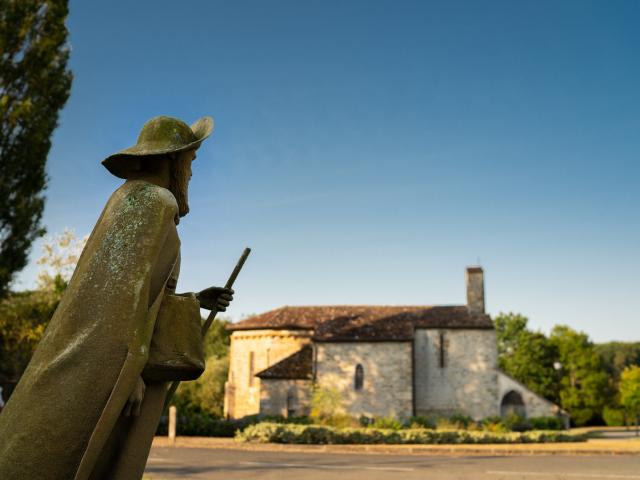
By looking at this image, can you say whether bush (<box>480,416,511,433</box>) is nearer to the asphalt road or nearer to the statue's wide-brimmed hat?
the asphalt road

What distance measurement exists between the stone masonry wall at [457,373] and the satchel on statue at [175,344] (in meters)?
33.3

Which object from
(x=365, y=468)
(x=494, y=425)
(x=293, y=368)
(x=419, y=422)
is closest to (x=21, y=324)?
(x=293, y=368)

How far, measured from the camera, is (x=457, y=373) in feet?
115

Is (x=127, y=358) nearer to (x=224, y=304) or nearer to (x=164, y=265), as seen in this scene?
(x=164, y=265)

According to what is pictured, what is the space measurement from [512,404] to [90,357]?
3613 cm

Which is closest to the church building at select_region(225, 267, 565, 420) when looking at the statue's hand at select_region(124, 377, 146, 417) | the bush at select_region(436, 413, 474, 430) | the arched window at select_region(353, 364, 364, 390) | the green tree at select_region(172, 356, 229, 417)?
the arched window at select_region(353, 364, 364, 390)

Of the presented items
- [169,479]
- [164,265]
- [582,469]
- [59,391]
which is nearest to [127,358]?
[59,391]

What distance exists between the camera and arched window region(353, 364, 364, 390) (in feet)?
111

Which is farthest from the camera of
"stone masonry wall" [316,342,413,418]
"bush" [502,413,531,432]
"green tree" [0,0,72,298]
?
"stone masonry wall" [316,342,413,418]

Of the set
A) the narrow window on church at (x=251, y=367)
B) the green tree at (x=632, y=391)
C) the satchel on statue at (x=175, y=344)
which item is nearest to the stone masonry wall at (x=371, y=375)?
the narrow window on church at (x=251, y=367)

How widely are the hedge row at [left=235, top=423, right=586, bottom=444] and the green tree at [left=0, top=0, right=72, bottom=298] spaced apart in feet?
35.9

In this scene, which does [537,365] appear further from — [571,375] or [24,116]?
[24,116]

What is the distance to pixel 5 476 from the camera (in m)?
2.83

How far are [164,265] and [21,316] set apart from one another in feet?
83.9
